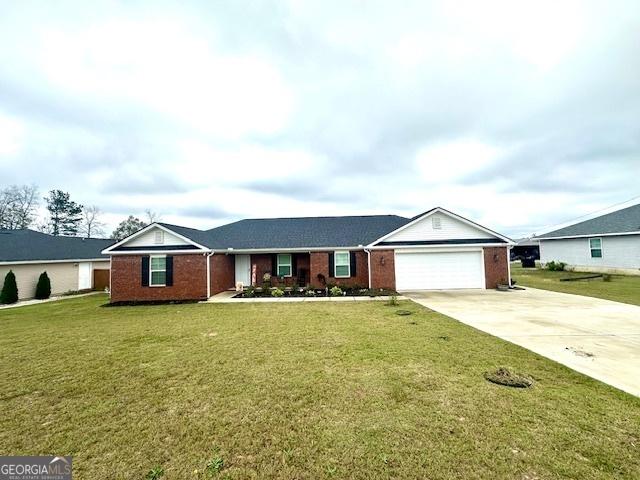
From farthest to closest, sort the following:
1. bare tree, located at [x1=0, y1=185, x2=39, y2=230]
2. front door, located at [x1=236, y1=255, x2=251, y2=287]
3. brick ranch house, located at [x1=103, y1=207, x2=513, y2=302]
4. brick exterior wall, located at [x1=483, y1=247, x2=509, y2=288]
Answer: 1. bare tree, located at [x1=0, y1=185, x2=39, y2=230]
2. front door, located at [x1=236, y1=255, x2=251, y2=287]
3. brick exterior wall, located at [x1=483, y1=247, x2=509, y2=288]
4. brick ranch house, located at [x1=103, y1=207, x2=513, y2=302]

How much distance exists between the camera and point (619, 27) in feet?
32.5

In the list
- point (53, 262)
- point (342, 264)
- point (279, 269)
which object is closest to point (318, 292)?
point (342, 264)

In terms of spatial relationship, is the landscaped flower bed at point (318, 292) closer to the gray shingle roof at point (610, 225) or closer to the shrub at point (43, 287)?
the shrub at point (43, 287)

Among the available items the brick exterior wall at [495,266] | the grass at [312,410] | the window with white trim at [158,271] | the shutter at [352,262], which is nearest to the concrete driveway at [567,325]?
the grass at [312,410]

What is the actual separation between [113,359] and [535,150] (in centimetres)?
2573

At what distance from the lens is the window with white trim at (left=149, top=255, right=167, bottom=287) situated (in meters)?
15.3

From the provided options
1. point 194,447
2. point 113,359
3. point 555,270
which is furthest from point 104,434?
point 555,270

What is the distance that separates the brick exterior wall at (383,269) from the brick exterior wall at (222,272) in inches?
350

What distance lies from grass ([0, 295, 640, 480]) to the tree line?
36.7 metres

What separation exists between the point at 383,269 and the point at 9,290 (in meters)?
21.3

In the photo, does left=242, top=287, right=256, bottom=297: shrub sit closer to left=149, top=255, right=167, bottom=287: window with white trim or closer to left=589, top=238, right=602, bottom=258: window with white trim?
left=149, top=255, right=167, bottom=287: window with white trim

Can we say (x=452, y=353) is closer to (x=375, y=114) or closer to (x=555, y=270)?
(x=375, y=114)

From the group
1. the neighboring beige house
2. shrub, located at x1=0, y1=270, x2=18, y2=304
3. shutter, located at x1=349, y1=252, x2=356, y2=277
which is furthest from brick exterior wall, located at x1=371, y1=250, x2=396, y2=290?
the neighboring beige house

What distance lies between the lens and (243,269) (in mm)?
18969
